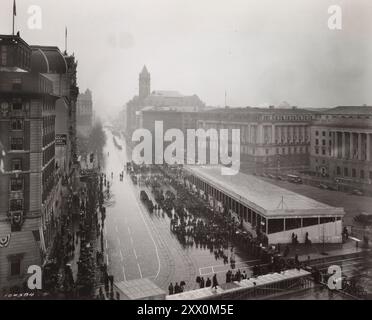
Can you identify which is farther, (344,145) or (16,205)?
(344,145)

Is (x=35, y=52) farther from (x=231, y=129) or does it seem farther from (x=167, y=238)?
(x=231, y=129)

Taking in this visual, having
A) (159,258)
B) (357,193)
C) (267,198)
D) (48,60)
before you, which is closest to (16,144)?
(159,258)

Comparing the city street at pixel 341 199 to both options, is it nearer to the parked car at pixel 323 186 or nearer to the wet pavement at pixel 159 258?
the parked car at pixel 323 186

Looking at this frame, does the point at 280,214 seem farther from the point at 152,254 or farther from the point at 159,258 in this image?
the point at 152,254

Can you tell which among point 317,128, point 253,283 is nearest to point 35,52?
point 253,283

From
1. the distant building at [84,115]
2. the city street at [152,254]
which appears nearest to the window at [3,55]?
the city street at [152,254]

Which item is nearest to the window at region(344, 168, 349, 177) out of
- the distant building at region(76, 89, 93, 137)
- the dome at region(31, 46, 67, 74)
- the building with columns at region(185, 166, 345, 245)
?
the building with columns at region(185, 166, 345, 245)
